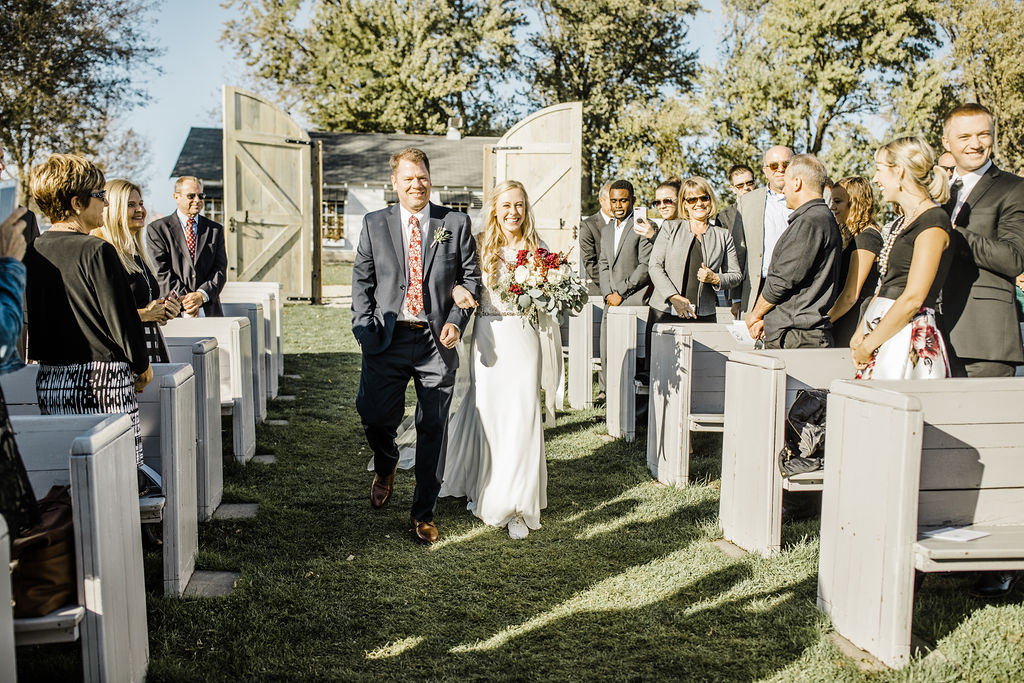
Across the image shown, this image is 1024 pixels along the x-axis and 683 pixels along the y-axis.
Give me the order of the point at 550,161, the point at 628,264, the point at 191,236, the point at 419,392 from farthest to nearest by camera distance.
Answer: the point at 550,161
the point at 628,264
the point at 191,236
the point at 419,392

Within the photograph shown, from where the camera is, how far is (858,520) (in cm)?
371

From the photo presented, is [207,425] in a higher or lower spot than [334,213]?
lower

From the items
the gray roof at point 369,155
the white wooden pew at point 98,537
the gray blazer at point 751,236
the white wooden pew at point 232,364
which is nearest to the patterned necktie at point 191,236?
the white wooden pew at point 232,364

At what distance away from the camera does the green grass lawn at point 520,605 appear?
354 centimetres

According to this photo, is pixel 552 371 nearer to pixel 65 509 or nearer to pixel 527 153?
pixel 65 509

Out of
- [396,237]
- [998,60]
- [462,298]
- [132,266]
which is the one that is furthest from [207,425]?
[998,60]

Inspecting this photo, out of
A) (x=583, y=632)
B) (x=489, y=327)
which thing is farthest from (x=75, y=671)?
(x=489, y=327)

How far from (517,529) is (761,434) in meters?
1.64

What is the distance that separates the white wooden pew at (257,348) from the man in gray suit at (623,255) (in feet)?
11.7

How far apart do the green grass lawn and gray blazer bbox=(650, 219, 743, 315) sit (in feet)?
6.96

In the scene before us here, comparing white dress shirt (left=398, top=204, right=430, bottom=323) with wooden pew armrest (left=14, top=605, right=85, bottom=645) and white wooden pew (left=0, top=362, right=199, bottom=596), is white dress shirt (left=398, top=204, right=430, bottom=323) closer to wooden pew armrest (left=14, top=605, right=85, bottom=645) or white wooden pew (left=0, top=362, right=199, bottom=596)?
white wooden pew (left=0, top=362, right=199, bottom=596)

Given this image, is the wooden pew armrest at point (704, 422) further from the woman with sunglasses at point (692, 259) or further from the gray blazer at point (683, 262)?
the gray blazer at point (683, 262)

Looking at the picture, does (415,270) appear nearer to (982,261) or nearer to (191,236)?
(982,261)

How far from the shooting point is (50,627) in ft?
8.89
